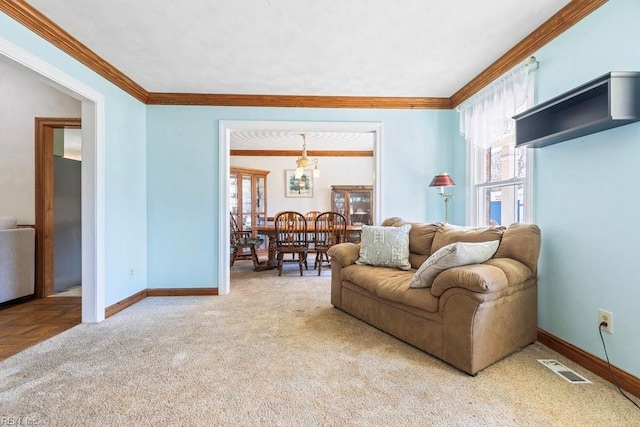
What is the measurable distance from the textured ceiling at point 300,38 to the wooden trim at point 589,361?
2258 mm

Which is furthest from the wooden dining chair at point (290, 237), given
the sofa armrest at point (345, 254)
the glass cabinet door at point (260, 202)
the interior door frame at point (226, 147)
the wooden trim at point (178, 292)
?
the glass cabinet door at point (260, 202)

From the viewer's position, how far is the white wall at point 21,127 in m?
3.29

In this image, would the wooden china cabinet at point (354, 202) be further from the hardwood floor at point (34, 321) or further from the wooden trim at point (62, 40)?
the hardwood floor at point (34, 321)

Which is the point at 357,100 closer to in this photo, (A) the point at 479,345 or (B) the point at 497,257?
(B) the point at 497,257

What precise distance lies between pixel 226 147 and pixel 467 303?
296 centimetres

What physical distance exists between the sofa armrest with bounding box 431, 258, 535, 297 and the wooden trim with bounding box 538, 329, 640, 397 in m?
0.49

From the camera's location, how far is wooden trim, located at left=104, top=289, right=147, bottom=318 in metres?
2.75

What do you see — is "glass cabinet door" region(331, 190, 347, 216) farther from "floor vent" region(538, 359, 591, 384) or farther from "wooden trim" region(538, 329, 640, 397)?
"floor vent" region(538, 359, 591, 384)

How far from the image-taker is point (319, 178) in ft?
23.0

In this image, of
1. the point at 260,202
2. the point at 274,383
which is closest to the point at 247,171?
the point at 260,202

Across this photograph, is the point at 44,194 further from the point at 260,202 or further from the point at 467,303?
the point at 467,303

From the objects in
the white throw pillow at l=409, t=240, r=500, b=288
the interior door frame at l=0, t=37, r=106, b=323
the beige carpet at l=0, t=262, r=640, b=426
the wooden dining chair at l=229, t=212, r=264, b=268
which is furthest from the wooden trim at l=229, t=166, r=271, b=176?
the white throw pillow at l=409, t=240, r=500, b=288

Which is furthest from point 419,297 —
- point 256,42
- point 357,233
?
point 357,233

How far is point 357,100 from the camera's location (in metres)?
3.44
